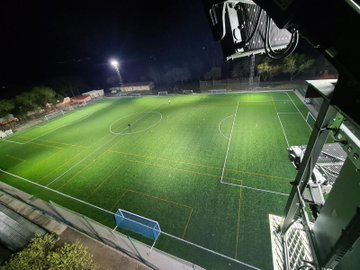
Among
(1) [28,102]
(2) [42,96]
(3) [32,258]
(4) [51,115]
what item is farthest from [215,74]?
(3) [32,258]

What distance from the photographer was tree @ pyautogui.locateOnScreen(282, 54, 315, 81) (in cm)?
3578

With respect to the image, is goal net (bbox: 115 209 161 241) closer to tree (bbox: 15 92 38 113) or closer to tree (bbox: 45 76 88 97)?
tree (bbox: 15 92 38 113)

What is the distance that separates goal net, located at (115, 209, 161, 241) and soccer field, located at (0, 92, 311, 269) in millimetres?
602

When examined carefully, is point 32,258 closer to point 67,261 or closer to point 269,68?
point 67,261

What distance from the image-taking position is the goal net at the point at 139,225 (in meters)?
10.5

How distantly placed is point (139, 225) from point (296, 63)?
1627 inches

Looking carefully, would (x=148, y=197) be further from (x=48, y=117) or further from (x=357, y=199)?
(x=48, y=117)

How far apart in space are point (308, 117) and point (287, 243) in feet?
67.0

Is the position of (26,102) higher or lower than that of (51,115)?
higher

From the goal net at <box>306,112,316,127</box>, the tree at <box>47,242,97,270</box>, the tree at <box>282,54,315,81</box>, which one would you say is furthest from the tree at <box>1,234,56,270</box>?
the tree at <box>282,54,315,81</box>

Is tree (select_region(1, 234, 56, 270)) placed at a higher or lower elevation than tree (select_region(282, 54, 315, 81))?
lower

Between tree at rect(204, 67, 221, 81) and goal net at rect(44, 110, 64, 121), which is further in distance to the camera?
tree at rect(204, 67, 221, 81)

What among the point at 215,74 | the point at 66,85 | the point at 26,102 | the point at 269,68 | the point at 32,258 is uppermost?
the point at 269,68

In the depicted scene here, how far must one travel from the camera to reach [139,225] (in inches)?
422
